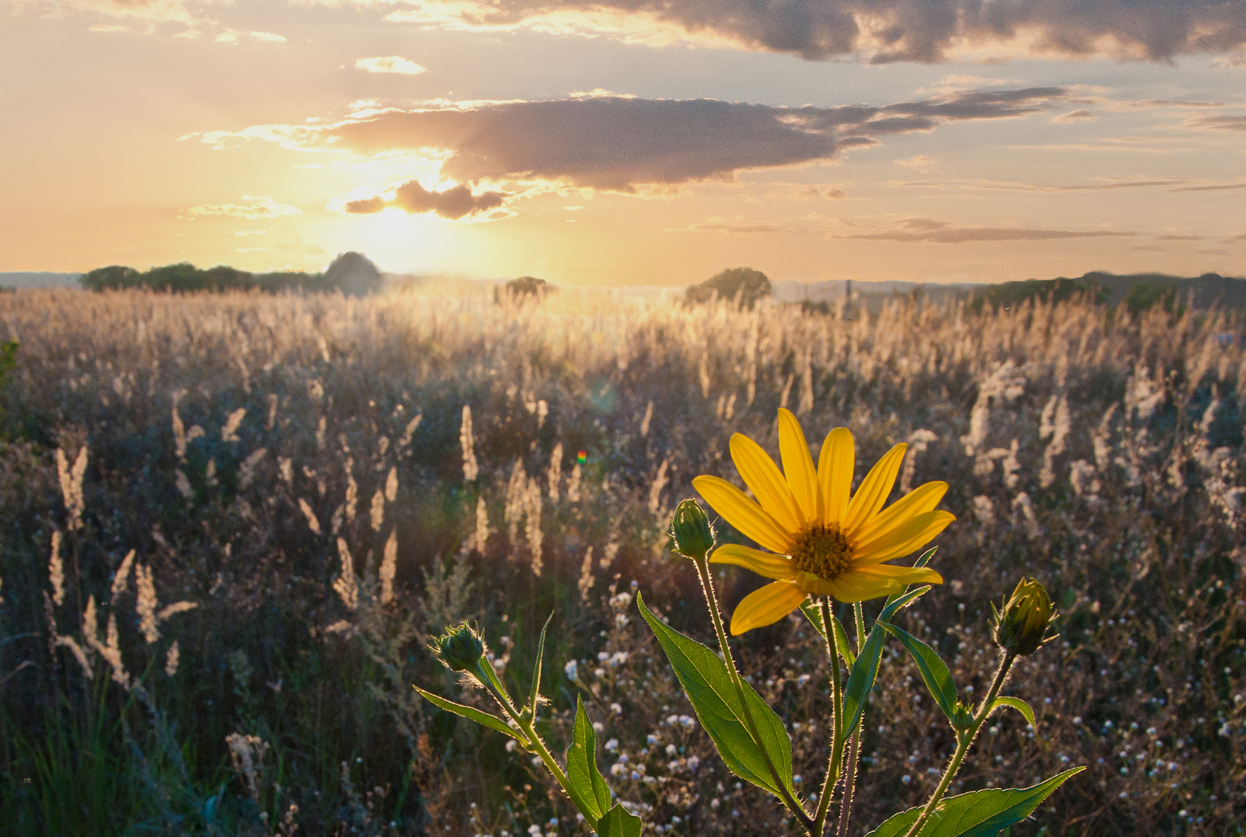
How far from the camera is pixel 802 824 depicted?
777 mm

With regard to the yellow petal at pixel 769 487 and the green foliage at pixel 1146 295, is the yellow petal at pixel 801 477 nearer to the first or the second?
the yellow petal at pixel 769 487

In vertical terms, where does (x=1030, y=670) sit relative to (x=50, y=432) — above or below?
below

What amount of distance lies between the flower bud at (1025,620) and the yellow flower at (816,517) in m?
0.12

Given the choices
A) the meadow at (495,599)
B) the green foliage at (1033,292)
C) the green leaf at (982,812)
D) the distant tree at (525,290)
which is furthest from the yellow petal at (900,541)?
the green foliage at (1033,292)

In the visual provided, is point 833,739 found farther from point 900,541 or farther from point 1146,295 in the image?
point 1146,295

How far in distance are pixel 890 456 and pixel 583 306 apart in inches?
403

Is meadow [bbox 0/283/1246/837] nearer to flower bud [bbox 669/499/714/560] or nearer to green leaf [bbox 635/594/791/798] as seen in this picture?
green leaf [bbox 635/594/791/798]

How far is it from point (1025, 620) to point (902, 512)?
157 millimetres

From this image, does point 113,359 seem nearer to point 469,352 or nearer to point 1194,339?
point 469,352

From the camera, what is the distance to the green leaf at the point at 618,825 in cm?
72

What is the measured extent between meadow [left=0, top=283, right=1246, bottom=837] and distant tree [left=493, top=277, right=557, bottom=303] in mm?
5206

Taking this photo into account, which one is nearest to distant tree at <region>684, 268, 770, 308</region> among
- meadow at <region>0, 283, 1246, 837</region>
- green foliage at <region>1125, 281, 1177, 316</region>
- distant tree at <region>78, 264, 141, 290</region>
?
green foliage at <region>1125, 281, 1177, 316</region>

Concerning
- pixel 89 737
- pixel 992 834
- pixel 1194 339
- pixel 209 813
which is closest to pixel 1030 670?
pixel 992 834

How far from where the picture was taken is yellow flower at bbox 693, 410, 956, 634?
31.2 inches
